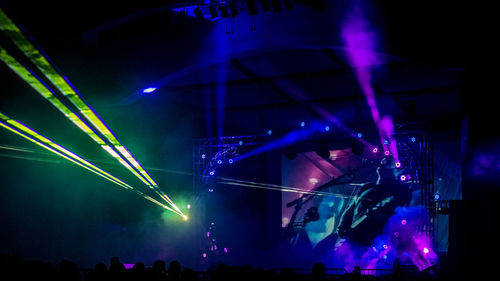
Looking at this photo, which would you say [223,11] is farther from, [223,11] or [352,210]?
[352,210]

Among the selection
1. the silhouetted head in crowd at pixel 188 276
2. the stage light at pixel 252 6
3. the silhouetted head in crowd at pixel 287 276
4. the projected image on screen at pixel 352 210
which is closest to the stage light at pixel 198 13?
the stage light at pixel 252 6

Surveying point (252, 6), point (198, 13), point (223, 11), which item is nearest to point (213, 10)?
point (223, 11)

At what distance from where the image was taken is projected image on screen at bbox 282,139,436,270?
1551cm

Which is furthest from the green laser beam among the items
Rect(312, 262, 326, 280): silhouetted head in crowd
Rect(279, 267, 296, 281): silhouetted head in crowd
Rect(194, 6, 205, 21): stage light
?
Rect(312, 262, 326, 280): silhouetted head in crowd

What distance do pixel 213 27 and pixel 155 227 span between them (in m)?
7.42

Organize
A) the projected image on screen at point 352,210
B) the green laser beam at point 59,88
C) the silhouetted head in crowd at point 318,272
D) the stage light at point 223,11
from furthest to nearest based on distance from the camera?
1. the projected image on screen at point 352,210
2. the stage light at point 223,11
3. the green laser beam at point 59,88
4. the silhouetted head in crowd at point 318,272

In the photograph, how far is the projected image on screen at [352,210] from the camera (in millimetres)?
15508

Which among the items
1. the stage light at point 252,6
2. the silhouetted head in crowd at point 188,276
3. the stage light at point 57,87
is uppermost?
the stage light at point 252,6

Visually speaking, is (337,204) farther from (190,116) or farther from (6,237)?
(6,237)

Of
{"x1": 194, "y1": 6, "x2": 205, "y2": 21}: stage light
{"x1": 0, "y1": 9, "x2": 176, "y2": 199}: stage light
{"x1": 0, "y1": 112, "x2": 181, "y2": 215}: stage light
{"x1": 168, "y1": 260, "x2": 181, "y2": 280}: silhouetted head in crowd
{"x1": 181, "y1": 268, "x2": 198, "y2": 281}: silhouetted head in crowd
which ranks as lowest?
{"x1": 168, "y1": 260, "x2": 181, "y2": 280}: silhouetted head in crowd

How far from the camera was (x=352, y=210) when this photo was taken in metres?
17.0

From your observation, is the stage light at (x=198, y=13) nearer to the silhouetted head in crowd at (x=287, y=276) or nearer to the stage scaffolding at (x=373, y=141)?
the silhouetted head in crowd at (x=287, y=276)

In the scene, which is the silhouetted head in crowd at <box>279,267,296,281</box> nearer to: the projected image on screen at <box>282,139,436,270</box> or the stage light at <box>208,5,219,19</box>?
the stage light at <box>208,5,219,19</box>

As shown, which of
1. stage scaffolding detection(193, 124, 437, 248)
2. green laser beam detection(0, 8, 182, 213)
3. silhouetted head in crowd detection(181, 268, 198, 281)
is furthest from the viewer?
stage scaffolding detection(193, 124, 437, 248)
